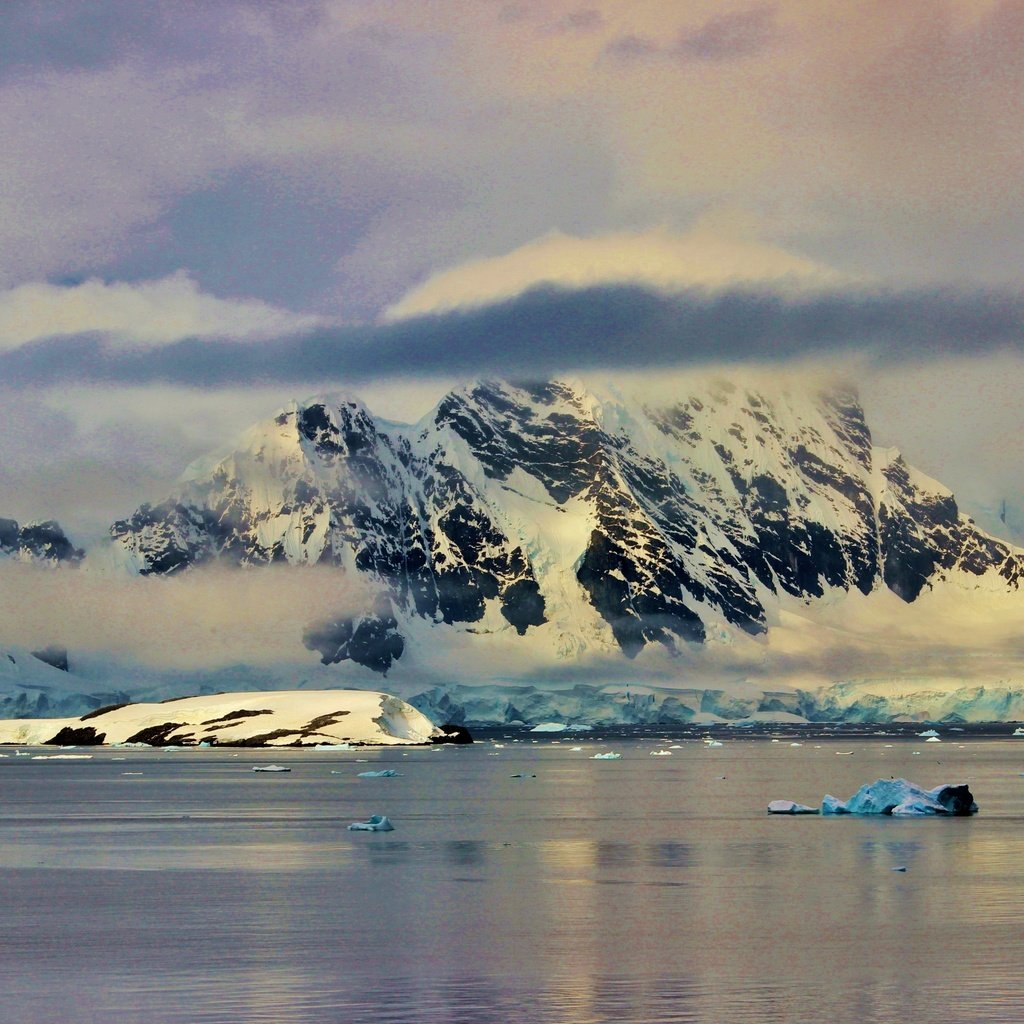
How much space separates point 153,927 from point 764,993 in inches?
629

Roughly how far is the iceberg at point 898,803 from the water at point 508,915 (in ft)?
4.94

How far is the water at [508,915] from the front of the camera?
33.2 m

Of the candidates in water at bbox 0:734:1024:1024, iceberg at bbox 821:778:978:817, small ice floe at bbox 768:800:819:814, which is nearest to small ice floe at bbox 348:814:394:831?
water at bbox 0:734:1024:1024

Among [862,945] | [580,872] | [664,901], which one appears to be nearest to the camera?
[862,945]

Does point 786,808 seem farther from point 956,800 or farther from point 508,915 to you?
point 508,915

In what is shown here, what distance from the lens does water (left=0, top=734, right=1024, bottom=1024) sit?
33.2 metres

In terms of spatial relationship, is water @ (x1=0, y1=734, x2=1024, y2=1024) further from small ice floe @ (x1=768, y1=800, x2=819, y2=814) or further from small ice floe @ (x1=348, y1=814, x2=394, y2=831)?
small ice floe @ (x1=768, y1=800, x2=819, y2=814)

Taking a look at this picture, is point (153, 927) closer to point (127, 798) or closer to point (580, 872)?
point (580, 872)

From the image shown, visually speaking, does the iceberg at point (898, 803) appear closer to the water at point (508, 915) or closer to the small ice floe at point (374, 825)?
the water at point (508, 915)

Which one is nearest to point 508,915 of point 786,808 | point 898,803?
point 786,808

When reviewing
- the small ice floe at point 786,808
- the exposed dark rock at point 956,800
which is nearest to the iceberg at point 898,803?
the exposed dark rock at point 956,800

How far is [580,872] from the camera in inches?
2285

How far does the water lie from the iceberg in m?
1.51

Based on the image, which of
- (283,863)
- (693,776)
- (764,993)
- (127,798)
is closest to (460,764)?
(693,776)
